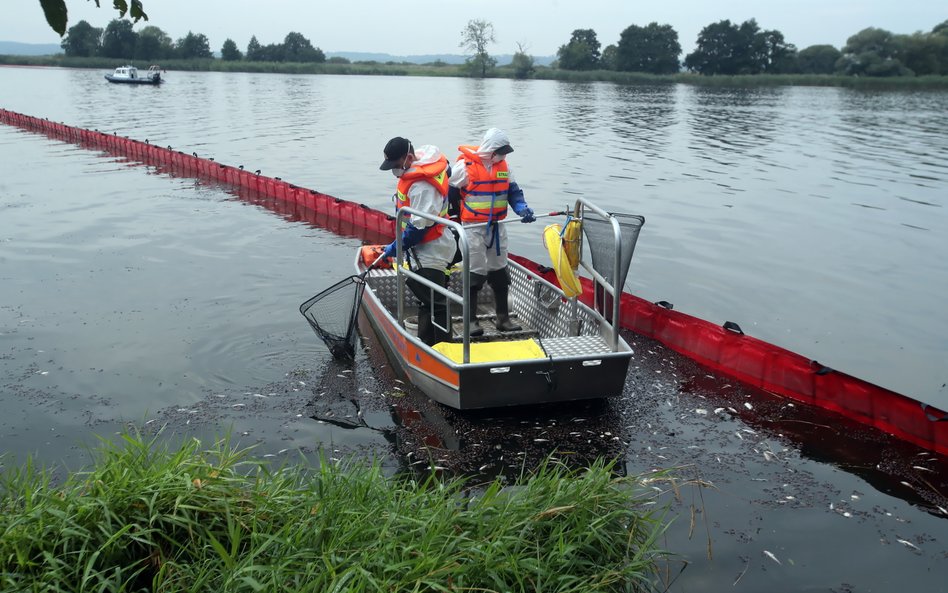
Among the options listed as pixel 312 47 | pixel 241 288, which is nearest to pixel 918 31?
pixel 312 47

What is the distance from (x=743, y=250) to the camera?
14969 mm

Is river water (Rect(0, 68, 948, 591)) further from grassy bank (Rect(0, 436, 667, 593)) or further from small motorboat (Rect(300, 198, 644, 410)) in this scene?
grassy bank (Rect(0, 436, 667, 593))

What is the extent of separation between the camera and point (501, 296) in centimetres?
856

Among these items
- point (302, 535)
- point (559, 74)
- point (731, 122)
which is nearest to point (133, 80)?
point (559, 74)

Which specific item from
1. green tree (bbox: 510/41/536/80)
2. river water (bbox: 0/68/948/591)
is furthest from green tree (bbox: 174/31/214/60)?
river water (bbox: 0/68/948/591)

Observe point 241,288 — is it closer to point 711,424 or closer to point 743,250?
point 711,424

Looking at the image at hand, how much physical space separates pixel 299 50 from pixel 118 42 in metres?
26.1

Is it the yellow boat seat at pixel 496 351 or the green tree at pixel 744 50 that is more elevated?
the green tree at pixel 744 50

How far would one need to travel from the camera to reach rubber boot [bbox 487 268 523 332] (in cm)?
839

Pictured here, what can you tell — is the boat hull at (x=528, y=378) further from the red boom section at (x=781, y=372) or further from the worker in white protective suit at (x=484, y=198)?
the red boom section at (x=781, y=372)

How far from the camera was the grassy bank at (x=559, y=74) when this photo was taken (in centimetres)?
7575

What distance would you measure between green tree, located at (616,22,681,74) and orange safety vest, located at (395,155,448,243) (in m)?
103

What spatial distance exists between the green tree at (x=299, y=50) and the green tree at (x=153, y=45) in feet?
55.4

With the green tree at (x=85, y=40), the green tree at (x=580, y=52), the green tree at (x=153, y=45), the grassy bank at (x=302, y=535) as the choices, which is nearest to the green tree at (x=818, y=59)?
the green tree at (x=580, y=52)
